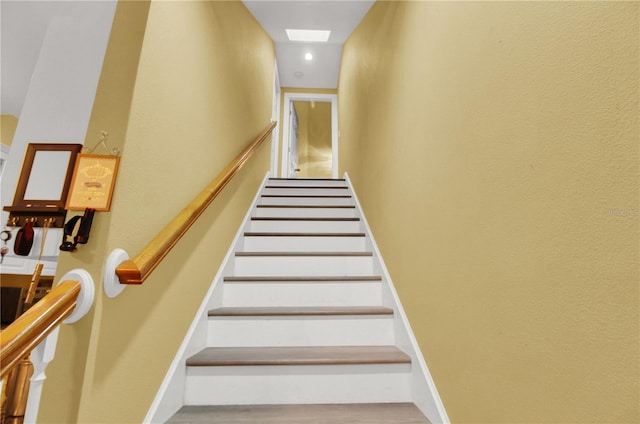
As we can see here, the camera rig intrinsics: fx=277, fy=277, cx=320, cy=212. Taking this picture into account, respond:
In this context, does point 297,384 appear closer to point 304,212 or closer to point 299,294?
point 299,294

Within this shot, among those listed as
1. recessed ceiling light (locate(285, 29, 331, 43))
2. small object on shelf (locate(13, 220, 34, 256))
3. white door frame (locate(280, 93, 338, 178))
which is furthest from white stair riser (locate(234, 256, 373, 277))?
white door frame (locate(280, 93, 338, 178))

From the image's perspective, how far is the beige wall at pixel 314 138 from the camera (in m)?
6.99

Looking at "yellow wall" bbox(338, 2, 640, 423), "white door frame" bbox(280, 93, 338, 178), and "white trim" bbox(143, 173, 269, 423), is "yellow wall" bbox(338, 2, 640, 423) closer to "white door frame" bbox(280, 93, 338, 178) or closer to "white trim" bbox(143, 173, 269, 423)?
"white trim" bbox(143, 173, 269, 423)

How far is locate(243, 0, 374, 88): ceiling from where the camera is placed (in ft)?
10.2

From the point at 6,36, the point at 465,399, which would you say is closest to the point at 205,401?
the point at 465,399

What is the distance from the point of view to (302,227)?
8.35ft

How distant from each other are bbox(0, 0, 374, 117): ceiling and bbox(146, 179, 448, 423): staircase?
2.47 meters

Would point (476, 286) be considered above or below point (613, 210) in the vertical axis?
below

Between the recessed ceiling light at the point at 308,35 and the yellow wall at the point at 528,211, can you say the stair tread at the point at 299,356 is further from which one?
the recessed ceiling light at the point at 308,35

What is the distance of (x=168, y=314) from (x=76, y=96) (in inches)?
72.5

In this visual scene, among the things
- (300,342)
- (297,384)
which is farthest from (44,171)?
(297,384)

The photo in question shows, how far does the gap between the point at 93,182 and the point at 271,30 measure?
140 inches

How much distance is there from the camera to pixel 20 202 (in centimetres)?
183

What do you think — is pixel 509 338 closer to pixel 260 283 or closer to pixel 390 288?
pixel 390 288
